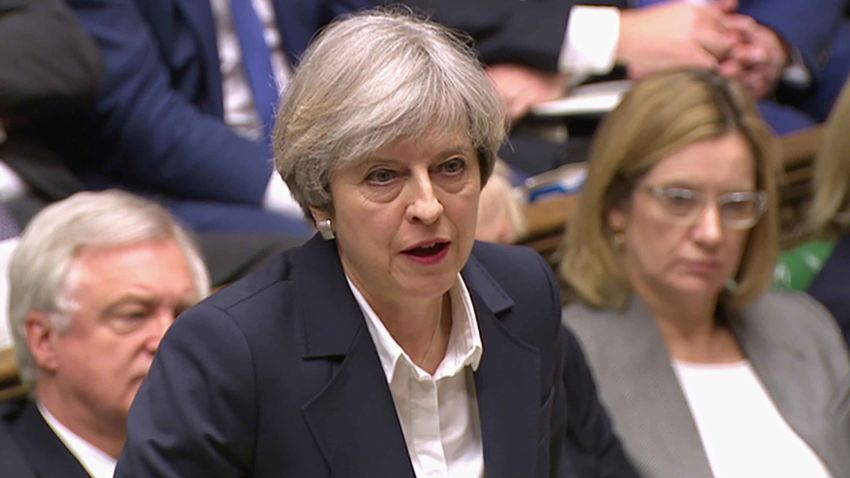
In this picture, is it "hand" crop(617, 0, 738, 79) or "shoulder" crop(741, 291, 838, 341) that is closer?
"shoulder" crop(741, 291, 838, 341)

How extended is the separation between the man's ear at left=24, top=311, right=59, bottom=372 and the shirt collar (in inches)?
24.7

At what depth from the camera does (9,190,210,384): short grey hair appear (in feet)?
6.32

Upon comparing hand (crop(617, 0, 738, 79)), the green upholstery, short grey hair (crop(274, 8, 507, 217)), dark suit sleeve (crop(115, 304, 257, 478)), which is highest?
short grey hair (crop(274, 8, 507, 217))

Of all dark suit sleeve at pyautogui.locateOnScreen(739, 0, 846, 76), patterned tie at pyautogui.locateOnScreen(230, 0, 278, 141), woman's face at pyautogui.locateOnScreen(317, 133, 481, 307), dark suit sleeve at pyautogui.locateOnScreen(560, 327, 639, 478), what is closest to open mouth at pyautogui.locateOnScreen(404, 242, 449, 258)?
woman's face at pyautogui.locateOnScreen(317, 133, 481, 307)

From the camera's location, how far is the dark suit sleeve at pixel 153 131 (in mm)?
2553

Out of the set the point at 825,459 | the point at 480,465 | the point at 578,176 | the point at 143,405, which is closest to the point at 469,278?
the point at 480,465

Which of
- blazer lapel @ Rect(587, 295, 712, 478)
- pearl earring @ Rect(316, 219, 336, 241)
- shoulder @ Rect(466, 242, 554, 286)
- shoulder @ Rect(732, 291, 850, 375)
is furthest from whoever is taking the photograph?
shoulder @ Rect(732, 291, 850, 375)

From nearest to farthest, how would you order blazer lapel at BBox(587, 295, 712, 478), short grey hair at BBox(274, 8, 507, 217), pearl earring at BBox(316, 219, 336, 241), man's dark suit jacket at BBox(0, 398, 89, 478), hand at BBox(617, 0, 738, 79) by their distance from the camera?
short grey hair at BBox(274, 8, 507, 217), pearl earring at BBox(316, 219, 336, 241), man's dark suit jacket at BBox(0, 398, 89, 478), blazer lapel at BBox(587, 295, 712, 478), hand at BBox(617, 0, 738, 79)

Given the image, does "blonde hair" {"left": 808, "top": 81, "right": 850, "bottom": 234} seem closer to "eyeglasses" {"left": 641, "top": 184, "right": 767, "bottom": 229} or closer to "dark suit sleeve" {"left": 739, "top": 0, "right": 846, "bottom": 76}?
"eyeglasses" {"left": 641, "top": 184, "right": 767, "bottom": 229}

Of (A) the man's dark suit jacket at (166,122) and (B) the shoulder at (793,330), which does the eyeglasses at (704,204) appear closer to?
(B) the shoulder at (793,330)

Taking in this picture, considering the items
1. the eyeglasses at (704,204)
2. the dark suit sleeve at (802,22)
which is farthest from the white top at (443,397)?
the dark suit sleeve at (802,22)

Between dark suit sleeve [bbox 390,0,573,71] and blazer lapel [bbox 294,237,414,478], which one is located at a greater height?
blazer lapel [bbox 294,237,414,478]

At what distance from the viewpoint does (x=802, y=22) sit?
3.33 meters

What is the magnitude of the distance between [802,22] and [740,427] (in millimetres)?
1248
